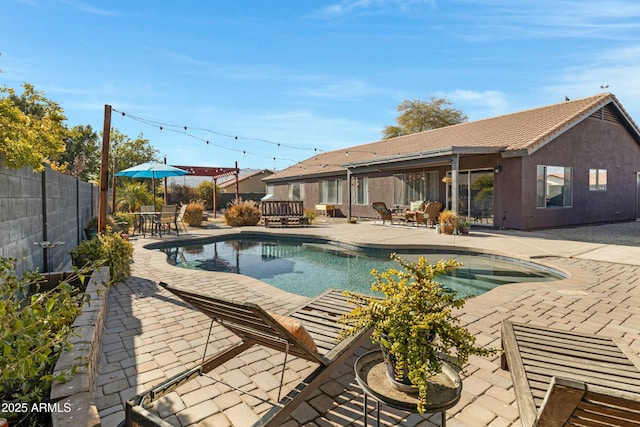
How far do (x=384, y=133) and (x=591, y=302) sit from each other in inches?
1300

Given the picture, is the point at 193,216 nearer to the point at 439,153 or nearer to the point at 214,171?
the point at 214,171

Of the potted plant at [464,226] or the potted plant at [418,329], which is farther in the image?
the potted plant at [464,226]

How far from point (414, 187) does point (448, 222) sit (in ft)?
18.4

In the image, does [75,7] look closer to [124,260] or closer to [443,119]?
[124,260]

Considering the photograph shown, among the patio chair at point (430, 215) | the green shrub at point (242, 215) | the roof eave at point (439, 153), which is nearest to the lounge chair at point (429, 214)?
the patio chair at point (430, 215)

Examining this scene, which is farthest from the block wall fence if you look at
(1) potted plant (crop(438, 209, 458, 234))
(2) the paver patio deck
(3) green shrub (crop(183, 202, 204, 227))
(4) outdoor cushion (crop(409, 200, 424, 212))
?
(4) outdoor cushion (crop(409, 200, 424, 212))

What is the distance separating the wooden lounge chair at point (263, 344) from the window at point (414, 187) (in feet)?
45.4

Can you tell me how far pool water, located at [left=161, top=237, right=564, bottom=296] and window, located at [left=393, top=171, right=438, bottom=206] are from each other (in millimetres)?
7002

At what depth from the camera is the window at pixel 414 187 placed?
613 inches

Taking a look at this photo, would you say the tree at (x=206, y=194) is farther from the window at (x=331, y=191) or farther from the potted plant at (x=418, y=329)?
the potted plant at (x=418, y=329)

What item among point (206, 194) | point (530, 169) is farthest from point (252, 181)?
point (530, 169)

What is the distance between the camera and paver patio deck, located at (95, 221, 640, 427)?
7.23 feet

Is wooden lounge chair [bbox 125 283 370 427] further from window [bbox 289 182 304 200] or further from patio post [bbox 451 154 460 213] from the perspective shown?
window [bbox 289 182 304 200]

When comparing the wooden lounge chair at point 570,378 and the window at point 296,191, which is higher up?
the window at point 296,191
